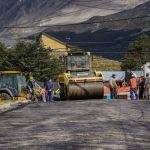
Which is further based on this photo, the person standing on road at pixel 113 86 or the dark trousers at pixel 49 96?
the dark trousers at pixel 49 96

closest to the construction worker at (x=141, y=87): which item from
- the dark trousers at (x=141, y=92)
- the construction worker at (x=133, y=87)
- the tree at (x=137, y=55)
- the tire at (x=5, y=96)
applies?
the dark trousers at (x=141, y=92)

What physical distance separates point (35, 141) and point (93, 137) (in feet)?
4.92

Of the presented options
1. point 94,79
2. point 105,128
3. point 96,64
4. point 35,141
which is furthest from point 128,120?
point 96,64

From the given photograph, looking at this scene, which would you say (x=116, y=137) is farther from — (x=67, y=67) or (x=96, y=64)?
(x=96, y=64)

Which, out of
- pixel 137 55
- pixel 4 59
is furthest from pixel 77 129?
pixel 137 55

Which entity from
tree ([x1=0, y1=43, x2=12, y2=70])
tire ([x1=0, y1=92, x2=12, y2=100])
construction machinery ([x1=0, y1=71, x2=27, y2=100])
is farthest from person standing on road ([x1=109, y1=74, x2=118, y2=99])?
tree ([x1=0, y1=43, x2=12, y2=70])

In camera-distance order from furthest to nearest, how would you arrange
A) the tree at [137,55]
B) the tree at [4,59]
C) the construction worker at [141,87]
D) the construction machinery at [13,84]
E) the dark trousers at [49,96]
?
1. the tree at [137,55]
2. the tree at [4,59]
3. the dark trousers at [49,96]
4. the construction machinery at [13,84]
5. the construction worker at [141,87]

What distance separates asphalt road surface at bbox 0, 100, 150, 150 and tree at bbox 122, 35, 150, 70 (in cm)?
8049

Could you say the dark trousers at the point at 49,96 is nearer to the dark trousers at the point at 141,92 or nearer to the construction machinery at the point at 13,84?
the construction machinery at the point at 13,84

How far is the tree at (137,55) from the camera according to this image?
105 meters

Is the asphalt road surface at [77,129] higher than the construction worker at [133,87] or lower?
lower

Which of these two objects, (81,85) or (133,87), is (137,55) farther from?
(81,85)

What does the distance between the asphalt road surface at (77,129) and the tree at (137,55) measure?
80.5m

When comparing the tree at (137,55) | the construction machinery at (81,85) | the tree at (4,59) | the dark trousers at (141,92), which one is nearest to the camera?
the construction machinery at (81,85)
